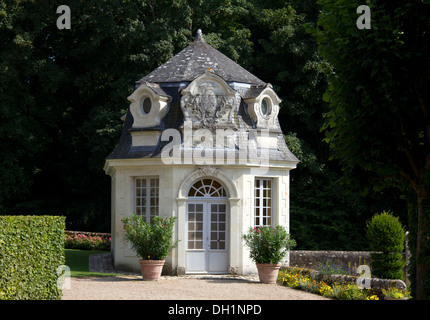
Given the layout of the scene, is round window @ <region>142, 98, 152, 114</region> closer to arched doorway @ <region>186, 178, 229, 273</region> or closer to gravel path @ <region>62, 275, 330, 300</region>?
arched doorway @ <region>186, 178, 229, 273</region>

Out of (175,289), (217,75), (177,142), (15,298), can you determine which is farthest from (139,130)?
(15,298)

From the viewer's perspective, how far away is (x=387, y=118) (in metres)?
10.5

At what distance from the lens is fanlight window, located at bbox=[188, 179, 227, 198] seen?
1973 centimetres

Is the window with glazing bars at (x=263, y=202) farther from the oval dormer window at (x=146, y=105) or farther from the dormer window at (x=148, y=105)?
the oval dormer window at (x=146, y=105)

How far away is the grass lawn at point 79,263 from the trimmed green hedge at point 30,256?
18.6 ft

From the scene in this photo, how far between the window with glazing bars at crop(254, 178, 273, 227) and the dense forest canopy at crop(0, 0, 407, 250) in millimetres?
7764

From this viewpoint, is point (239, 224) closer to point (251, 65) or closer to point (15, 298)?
point (15, 298)

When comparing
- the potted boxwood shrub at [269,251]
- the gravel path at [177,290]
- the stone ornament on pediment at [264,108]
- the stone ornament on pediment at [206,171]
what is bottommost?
the gravel path at [177,290]

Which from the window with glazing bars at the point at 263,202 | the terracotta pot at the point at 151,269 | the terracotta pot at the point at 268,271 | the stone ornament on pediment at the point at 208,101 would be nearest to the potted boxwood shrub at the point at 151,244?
the terracotta pot at the point at 151,269

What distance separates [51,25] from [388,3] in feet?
76.9

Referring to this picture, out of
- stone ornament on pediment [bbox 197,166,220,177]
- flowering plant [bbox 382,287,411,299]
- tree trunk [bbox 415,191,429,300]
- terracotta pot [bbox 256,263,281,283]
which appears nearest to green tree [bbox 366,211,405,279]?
terracotta pot [bbox 256,263,281,283]

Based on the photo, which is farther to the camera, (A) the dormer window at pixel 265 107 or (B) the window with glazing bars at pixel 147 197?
(A) the dormer window at pixel 265 107

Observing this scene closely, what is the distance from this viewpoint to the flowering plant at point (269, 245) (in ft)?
57.5

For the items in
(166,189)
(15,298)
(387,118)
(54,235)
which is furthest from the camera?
(166,189)
